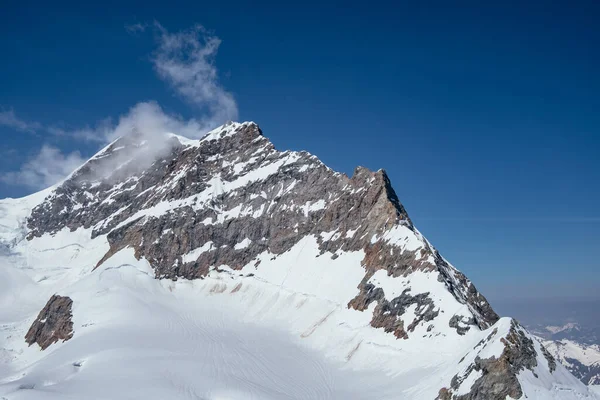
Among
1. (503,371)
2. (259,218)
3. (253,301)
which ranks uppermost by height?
(259,218)

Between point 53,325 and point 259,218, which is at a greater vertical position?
point 259,218

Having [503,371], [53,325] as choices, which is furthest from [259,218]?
[503,371]

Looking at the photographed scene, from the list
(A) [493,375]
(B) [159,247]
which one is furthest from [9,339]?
(A) [493,375]

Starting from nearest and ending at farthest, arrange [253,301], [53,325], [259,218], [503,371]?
1. [503,371]
2. [53,325]
3. [253,301]
4. [259,218]

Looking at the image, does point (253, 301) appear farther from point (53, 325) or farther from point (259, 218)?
A: point (53, 325)

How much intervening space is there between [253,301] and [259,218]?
29503 millimetres

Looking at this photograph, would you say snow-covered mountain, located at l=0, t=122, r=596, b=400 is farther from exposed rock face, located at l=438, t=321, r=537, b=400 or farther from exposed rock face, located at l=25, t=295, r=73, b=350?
exposed rock face, located at l=25, t=295, r=73, b=350

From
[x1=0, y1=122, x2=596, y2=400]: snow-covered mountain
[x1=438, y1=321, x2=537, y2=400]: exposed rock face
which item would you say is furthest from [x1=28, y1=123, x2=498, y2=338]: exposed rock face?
[x1=438, y1=321, x2=537, y2=400]: exposed rock face

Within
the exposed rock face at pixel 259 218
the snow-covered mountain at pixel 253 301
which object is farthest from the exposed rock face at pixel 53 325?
the exposed rock face at pixel 259 218

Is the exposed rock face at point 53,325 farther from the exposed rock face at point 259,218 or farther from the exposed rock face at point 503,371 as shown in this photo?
the exposed rock face at point 503,371

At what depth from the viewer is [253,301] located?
116 m

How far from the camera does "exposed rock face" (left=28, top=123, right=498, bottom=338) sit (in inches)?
3558

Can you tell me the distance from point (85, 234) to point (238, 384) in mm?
137808

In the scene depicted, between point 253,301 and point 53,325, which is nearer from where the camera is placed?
point 53,325
